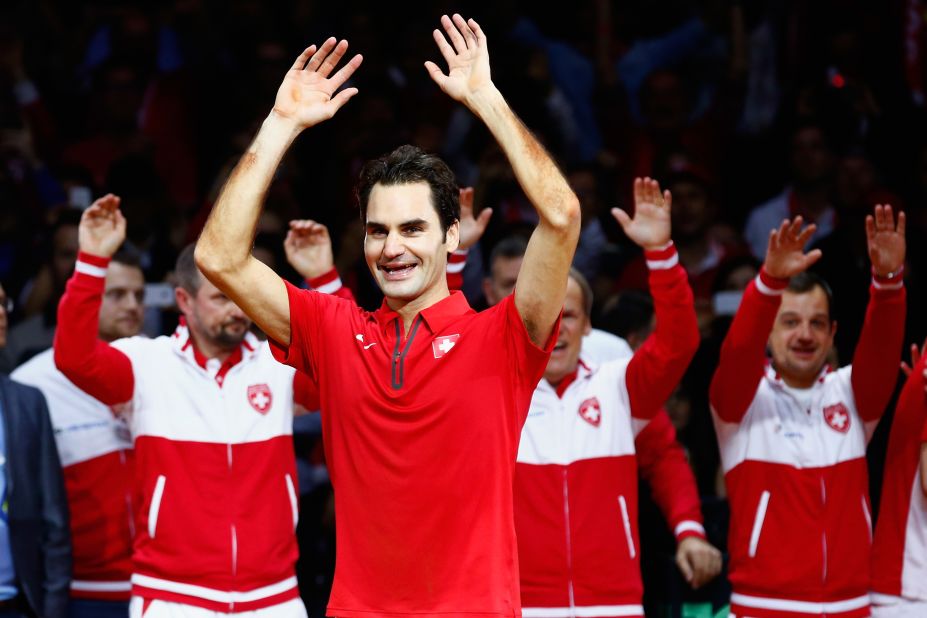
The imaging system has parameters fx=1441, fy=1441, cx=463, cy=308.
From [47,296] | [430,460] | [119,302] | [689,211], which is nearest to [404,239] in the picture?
[430,460]

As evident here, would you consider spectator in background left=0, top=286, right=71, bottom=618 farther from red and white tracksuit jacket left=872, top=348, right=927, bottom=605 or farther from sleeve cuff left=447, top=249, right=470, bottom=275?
red and white tracksuit jacket left=872, top=348, right=927, bottom=605

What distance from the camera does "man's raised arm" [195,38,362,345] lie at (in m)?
3.79

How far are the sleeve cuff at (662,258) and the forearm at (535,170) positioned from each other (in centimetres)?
151

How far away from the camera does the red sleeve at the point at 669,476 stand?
18.5 ft

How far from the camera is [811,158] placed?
814cm

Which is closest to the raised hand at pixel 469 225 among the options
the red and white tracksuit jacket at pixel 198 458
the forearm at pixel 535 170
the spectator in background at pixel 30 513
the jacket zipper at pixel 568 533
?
the red and white tracksuit jacket at pixel 198 458

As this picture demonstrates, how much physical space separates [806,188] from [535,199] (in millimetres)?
4854

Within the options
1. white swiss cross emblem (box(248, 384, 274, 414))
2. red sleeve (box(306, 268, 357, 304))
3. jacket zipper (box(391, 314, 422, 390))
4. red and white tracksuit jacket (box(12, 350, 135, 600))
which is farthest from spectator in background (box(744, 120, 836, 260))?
jacket zipper (box(391, 314, 422, 390))

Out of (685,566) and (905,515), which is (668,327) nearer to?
(685,566)

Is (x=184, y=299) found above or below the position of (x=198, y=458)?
above

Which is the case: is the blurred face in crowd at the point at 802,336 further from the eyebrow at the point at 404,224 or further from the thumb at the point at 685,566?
the eyebrow at the point at 404,224

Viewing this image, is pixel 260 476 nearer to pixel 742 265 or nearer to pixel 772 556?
pixel 772 556

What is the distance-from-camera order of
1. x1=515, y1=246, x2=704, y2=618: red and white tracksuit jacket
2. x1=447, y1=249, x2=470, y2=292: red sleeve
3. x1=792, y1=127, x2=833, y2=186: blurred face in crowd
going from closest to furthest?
1. x1=515, y1=246, x2=704, y2=618: red and white tracksuit jacket
2. x1=447, y1=249, x2=470, y2=292: red sleeve
3. x1=792, y1=127, x2=833, y2=186: blurred face in crowd

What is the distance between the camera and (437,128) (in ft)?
29.3
